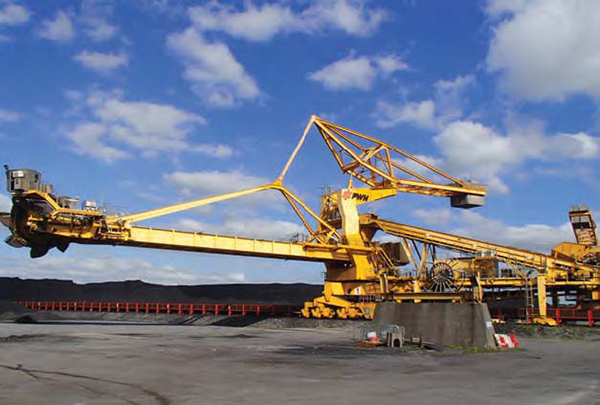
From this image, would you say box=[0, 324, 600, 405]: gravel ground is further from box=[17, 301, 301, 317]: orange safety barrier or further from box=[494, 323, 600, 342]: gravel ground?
box=[17, 301, 301, 317]: orange safety barrier

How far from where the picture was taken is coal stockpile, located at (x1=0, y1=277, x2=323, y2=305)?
288 feet

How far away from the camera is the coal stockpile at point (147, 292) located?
87812 mm

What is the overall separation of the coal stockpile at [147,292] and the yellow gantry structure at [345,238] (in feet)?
142

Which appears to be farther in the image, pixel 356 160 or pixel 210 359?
pixel 356 160

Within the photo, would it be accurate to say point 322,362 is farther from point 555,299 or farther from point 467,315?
point 555,299

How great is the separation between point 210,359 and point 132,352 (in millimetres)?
3888

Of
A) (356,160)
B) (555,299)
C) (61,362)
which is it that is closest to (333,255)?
(356,160)

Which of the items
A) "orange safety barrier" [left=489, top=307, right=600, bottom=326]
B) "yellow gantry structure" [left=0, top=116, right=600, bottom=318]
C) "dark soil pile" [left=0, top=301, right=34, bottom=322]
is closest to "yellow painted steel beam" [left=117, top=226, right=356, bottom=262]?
"yellow gantry structure" [left=0, top=116, right=600, bottom=318]

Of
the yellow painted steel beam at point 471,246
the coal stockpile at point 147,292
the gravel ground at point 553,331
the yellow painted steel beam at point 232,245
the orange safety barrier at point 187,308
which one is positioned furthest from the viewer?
the coal stockpile at point 147,292

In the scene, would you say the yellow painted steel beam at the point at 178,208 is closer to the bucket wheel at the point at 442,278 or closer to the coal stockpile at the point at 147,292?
the bucket wheel at the point at 442,278

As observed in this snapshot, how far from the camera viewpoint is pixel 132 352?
65.4 feet

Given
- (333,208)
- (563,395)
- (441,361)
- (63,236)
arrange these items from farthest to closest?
(333,208)
(63,236)
(441,361)
(563,395)

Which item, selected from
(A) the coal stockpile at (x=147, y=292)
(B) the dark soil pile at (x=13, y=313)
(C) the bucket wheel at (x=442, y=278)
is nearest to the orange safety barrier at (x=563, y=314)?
(C) the bucket wheel at (x=442, y=278)

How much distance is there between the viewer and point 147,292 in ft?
286
